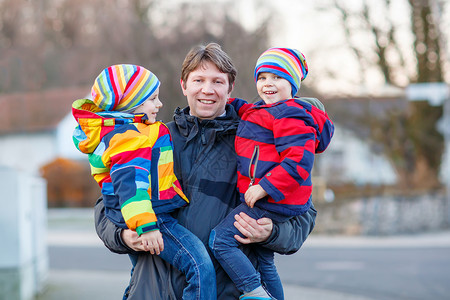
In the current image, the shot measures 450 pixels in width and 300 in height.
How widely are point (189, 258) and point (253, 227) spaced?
0.97 ft

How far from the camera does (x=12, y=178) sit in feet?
21.9

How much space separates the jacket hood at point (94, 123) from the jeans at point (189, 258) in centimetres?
41

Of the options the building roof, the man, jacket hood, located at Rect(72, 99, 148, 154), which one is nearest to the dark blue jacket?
the man

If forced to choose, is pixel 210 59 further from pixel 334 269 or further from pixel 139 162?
pixel 334 269

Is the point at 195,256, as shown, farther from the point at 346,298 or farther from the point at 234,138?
the point at 346,298

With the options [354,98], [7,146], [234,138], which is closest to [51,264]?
[234,138]

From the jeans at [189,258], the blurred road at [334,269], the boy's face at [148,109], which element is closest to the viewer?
the jeans at [189,258]

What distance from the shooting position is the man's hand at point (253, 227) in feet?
8.50

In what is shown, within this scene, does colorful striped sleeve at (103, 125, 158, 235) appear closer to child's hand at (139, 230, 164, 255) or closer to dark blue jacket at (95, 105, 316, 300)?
child's hand at (139, 230, 164, 255)

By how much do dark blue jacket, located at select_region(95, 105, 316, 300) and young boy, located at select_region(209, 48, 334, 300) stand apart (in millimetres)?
68

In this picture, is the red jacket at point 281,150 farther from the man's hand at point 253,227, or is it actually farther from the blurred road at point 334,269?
the blurred road at point 334,269

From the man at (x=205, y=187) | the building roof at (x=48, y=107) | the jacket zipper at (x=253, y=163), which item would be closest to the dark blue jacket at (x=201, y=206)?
the man at (x=205, y=187)

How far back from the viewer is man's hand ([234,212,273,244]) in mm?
2590

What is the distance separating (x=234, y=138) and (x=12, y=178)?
14.8ft
